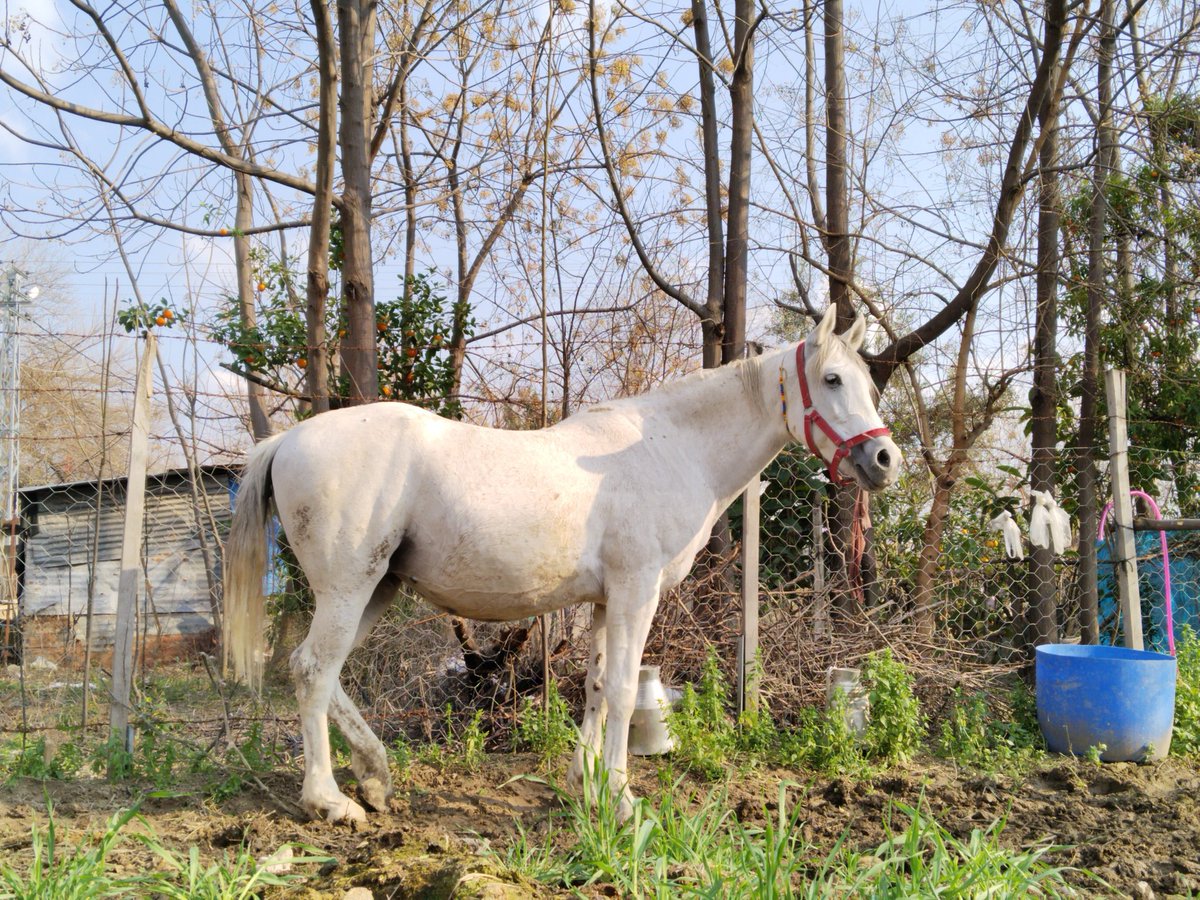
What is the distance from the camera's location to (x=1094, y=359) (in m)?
6.41

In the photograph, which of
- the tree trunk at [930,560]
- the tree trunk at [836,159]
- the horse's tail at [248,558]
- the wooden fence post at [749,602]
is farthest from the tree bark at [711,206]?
the horse's tail at [248,558]

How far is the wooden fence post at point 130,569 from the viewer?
4.20 m

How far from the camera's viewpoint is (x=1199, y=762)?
491 centimetres

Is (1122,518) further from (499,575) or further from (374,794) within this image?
(374,794)

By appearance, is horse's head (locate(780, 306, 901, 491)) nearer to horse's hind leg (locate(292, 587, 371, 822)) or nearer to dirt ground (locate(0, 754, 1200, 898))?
dirt ground (locate(0, 754, 1200, 898))

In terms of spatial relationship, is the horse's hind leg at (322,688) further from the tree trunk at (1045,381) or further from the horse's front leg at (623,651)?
the tree trunk at (1045,381)

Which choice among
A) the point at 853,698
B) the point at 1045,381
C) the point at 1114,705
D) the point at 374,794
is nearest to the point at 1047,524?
the point at 1114,705

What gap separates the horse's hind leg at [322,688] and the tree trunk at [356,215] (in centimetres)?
243

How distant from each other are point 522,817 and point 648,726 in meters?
1.16

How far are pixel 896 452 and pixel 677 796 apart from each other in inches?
72.5

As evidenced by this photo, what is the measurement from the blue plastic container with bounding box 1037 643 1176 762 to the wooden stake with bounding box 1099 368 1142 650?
20.4 inches

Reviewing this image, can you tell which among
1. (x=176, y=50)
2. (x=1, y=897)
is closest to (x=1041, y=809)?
(x=1, y=897)

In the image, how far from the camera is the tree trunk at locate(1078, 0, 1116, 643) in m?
5.81

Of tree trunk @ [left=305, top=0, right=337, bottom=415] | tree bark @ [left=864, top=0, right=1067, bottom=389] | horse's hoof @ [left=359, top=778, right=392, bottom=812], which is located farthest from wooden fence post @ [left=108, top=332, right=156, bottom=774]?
tree bark @ [left=864, top=0, right=1067, bottom=389]
